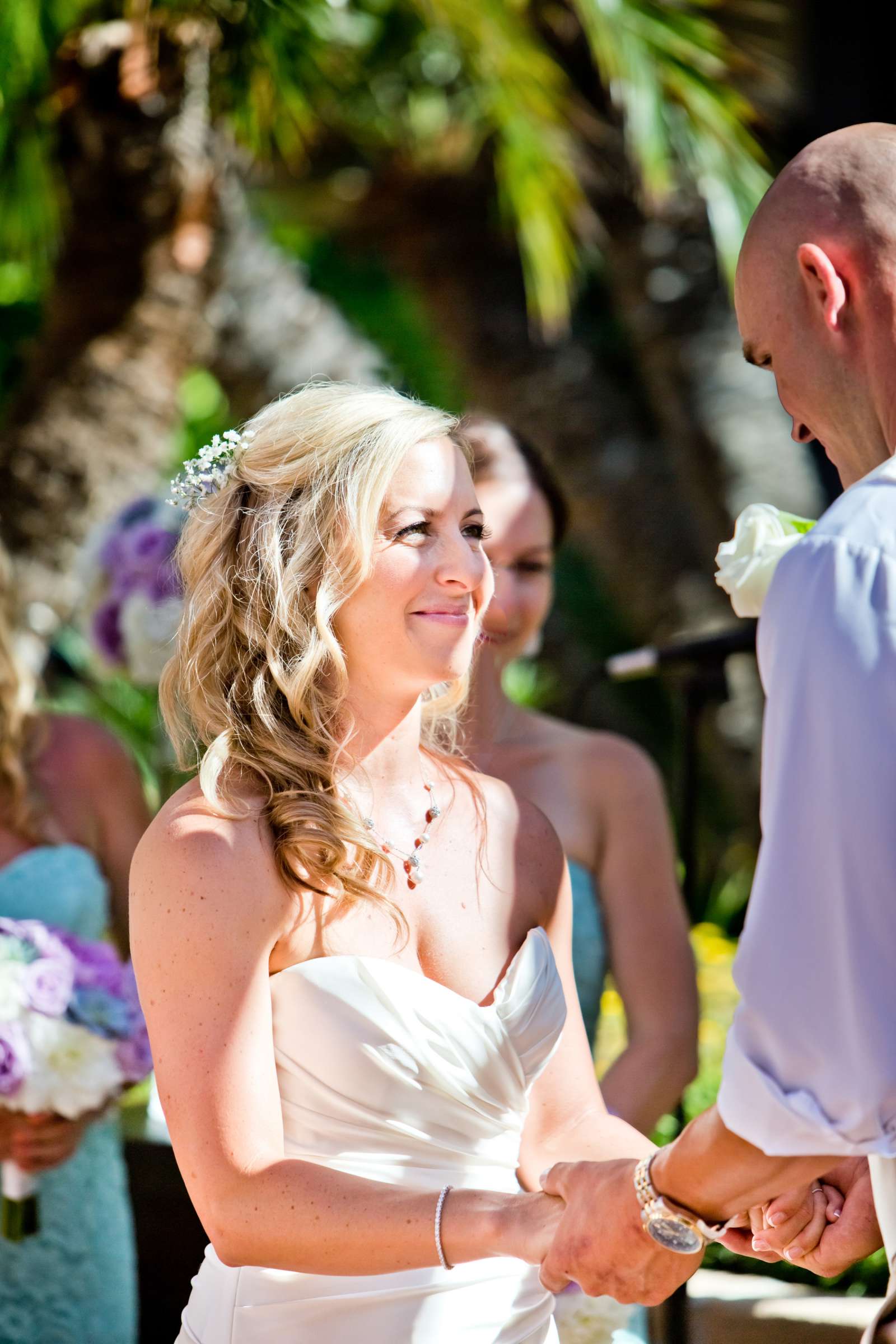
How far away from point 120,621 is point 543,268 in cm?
318

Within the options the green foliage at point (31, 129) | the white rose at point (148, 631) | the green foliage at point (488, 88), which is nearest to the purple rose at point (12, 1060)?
the white rose at point (148, 631)

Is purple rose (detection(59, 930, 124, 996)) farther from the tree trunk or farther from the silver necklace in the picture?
the tree trunk

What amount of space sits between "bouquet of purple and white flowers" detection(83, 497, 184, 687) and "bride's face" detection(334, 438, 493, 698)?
1841mm

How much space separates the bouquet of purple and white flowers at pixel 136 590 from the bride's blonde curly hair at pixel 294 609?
1.68 meters

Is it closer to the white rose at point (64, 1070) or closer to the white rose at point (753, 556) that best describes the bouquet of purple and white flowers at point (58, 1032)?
the white rose at point (64, 1070)

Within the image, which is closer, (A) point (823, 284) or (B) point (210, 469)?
(A) point (823, 284)

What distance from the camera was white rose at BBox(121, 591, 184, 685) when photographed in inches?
171

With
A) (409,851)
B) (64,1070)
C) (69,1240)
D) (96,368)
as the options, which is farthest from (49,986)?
(96,368)

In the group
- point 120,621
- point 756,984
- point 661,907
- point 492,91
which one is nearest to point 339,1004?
point 756,984

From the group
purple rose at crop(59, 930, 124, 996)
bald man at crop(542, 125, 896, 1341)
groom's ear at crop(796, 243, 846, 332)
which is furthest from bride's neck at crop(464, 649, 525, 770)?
groom's ear at crop(796, 243, 846, 332)

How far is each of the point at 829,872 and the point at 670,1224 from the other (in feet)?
2.09

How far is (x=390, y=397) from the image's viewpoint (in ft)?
8.57

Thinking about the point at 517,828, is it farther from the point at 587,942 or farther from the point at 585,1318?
the point at 585,1318

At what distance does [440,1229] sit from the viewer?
2135mm
